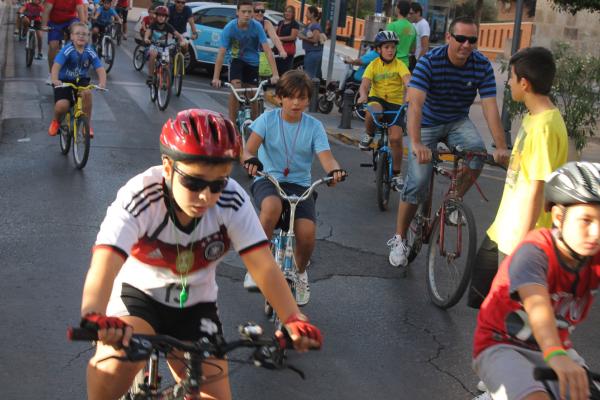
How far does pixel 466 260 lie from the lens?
6.35 metres

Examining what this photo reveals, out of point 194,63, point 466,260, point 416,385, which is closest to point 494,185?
point 466,260

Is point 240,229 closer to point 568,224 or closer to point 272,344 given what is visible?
point 272,344

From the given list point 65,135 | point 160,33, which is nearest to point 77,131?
point 65,135

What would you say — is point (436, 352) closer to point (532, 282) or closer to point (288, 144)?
point (288, 144)

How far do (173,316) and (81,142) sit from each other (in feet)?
24.5

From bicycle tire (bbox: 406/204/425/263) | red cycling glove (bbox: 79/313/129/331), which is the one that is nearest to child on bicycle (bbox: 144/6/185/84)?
bicycle tire (bbox: 406/204/425/263)

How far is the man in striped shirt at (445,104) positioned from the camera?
277 inches

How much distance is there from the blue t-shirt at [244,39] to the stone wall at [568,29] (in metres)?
18.0

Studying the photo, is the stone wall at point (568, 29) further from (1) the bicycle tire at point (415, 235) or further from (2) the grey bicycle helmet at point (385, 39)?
(1) the bicycle tire at point (415, 235)

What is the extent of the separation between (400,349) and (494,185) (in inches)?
251

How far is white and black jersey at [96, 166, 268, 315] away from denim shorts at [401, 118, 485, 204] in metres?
3.80

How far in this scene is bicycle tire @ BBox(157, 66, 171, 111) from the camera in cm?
1561

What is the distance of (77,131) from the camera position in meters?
10.8

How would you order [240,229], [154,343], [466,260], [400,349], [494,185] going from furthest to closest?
1. [494,185]
2. [466,260]
3. [400,349]
4. [240,229]
5. [154,343]
